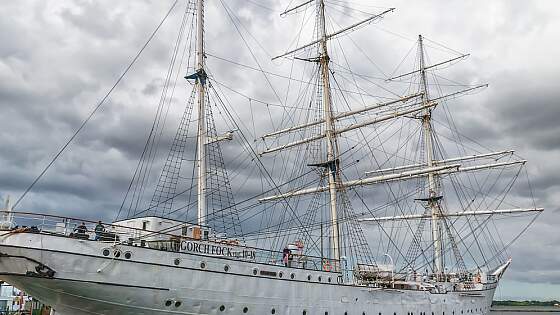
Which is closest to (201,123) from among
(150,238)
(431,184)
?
(150,238)

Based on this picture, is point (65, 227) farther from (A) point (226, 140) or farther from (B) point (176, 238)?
(A) point (226, 140)

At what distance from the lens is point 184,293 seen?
21.6 m

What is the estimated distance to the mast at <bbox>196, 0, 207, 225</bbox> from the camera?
26344 millimetres

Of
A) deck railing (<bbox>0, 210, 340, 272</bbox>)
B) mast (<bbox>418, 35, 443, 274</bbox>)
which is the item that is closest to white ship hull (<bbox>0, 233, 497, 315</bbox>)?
deck railing (<bbox>0, 210, 340, 272</bbox>)

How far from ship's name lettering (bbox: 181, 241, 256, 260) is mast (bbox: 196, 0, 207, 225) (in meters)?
2.11

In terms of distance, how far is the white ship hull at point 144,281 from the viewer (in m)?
19.1

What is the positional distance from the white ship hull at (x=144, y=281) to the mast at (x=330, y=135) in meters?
9.16

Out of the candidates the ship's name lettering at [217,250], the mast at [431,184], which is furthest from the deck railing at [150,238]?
the mast at [431,184]

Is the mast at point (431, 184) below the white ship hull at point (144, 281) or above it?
above

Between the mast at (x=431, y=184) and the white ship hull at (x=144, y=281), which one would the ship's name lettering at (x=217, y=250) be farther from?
the mast at (x=431, y=184)

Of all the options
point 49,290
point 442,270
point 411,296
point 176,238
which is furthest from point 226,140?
point 442,270

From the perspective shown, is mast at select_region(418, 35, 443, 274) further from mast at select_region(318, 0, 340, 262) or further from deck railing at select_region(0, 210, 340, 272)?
deck railing at select_region(0, 210, 340, 272)

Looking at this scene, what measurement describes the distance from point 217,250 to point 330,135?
1843 centimetres

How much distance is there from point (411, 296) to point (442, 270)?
61.6ft
